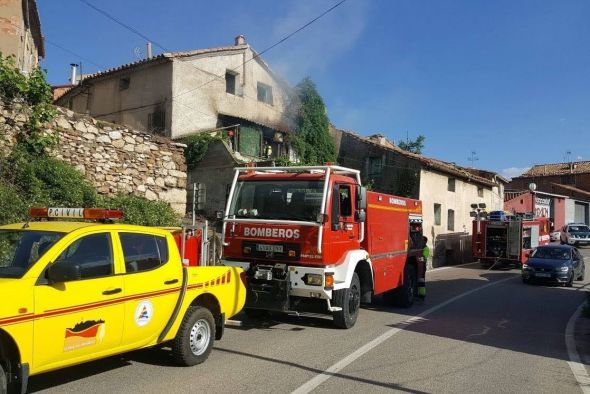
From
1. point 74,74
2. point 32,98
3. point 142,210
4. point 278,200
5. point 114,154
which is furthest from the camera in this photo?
point 74,74

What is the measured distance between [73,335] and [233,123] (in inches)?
833

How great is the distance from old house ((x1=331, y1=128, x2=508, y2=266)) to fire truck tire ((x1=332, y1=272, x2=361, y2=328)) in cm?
1789

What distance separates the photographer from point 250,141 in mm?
25375

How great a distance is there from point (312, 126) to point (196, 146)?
7780 millimetres

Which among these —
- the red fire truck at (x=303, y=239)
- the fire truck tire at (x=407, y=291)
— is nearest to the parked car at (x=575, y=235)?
the fire truck tire at (x=407, y=291)

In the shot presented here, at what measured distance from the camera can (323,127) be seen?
2866cm

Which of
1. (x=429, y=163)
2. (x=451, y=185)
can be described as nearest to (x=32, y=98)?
(x=429, y=163)

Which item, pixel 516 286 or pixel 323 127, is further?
pixel 323 127

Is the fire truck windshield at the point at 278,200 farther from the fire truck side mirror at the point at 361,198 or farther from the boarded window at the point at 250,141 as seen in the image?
the boarded window at the point at 250,141

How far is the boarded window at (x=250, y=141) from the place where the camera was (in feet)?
81.7

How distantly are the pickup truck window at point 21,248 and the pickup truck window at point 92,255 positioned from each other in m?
0.19

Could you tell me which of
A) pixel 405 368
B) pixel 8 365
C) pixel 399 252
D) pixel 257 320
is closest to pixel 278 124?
pixel 399 252

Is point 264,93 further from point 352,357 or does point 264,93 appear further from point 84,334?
point 84,334

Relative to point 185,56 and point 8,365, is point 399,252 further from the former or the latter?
point 185,56
